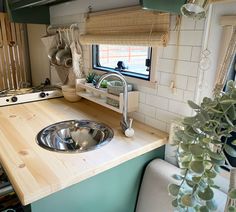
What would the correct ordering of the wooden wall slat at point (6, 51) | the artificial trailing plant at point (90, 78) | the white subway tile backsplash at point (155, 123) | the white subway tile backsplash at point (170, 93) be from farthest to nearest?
Answer: the wooden wall slat at point (6, 51)
the artificial trailing plant at point (90, 78)
the white subway tile backsplash at point (155, 123)
the white subway tile backsplash at point (170, 93)

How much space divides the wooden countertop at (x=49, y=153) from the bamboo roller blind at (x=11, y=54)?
1.44 m

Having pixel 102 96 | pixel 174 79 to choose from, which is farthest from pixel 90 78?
pixel 174 79

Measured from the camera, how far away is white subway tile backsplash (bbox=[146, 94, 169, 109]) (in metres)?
1.33

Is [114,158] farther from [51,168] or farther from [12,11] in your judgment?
[12,11]

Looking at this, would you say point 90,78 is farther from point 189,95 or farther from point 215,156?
point 215,156

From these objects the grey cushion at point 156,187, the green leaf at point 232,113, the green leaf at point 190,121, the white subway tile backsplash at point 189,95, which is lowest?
the grey cushion at point 156,187

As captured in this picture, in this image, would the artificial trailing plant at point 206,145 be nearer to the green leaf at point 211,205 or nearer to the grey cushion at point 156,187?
the green leaf at point 211,205

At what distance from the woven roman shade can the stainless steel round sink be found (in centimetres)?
59

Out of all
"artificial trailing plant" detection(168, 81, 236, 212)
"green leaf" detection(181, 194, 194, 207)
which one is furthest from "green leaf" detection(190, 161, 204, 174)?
"green leaf" detection(181, 194, 194, 207)

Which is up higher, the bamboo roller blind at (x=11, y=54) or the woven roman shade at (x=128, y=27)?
the woven roman shade at (x=128, y=27)

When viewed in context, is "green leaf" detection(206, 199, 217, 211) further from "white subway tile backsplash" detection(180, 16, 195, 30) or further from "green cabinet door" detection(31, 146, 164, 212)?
"white subway tile backsplash" detection(180, 16, 195, 30)

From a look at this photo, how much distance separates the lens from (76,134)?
152cm

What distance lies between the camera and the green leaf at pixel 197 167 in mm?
625

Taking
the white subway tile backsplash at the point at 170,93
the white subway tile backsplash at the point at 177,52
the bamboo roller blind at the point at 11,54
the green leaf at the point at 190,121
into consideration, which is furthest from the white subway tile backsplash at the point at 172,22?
the bamboo roller blind at the point at 11,54
